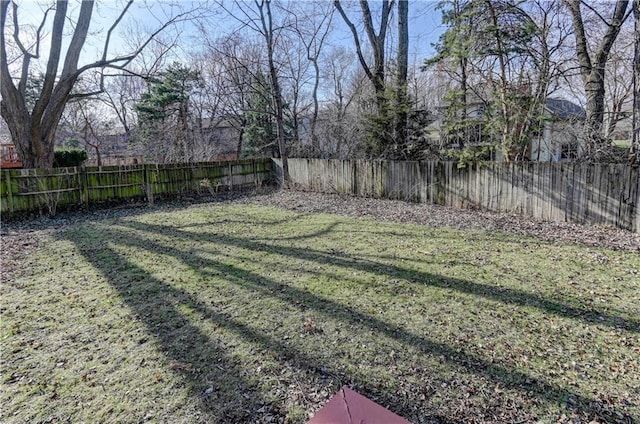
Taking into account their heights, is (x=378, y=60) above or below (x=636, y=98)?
above

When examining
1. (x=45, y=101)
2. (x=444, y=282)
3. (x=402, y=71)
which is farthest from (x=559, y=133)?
(x=45, y=101)

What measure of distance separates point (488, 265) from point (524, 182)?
381cm

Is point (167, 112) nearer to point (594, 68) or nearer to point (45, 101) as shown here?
point (45, 101)

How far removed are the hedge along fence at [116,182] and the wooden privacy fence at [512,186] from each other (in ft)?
12.1

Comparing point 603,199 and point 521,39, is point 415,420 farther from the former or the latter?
point 521,39

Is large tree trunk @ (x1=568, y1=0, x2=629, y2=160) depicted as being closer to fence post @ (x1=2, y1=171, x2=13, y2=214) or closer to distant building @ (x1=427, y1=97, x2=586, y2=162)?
distant building @ (x1=427, y1=97, x2=586, y2=162)

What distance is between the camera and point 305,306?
3395 mm

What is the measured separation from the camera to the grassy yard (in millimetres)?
2090

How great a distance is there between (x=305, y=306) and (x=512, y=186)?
618 centimetres

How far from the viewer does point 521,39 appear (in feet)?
24.7

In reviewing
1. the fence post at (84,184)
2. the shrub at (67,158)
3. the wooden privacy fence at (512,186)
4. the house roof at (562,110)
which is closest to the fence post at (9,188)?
the fence post at (84,184)

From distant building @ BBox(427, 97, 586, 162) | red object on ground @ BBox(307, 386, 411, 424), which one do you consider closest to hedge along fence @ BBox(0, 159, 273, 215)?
distant building @ BBox(427, 97, 586, 162)

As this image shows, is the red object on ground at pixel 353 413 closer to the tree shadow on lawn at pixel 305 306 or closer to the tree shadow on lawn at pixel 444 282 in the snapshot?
the tree shadow on lawn at pixel 305 306

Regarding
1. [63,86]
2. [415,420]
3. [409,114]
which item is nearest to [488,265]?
[415,420]
